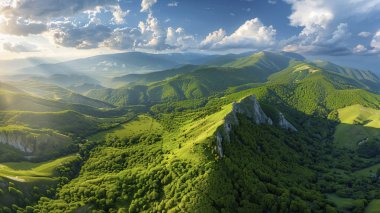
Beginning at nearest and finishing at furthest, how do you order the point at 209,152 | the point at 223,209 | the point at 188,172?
the point at 223,209
the point at 188,172
the point at 209,152


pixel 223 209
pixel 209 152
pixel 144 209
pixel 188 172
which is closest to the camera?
pixel 223 209

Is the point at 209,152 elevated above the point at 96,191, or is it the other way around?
the point at 209,152

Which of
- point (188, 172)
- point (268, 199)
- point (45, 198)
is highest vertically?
point (188, 172)

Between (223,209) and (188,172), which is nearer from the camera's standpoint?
(223,209)

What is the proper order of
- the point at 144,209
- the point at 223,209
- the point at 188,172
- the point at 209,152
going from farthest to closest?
the point at 209,152 < the point at 188,172 < the point at 144,209 < the point at 223,209

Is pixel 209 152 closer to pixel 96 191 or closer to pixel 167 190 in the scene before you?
pixel 167 190

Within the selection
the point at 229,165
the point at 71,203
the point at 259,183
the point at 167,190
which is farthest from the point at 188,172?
the point at 71,203

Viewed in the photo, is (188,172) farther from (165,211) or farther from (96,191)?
(96,191)

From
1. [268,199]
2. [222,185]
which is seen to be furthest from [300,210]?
[222,185]

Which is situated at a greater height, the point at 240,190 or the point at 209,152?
the point at 209,152
